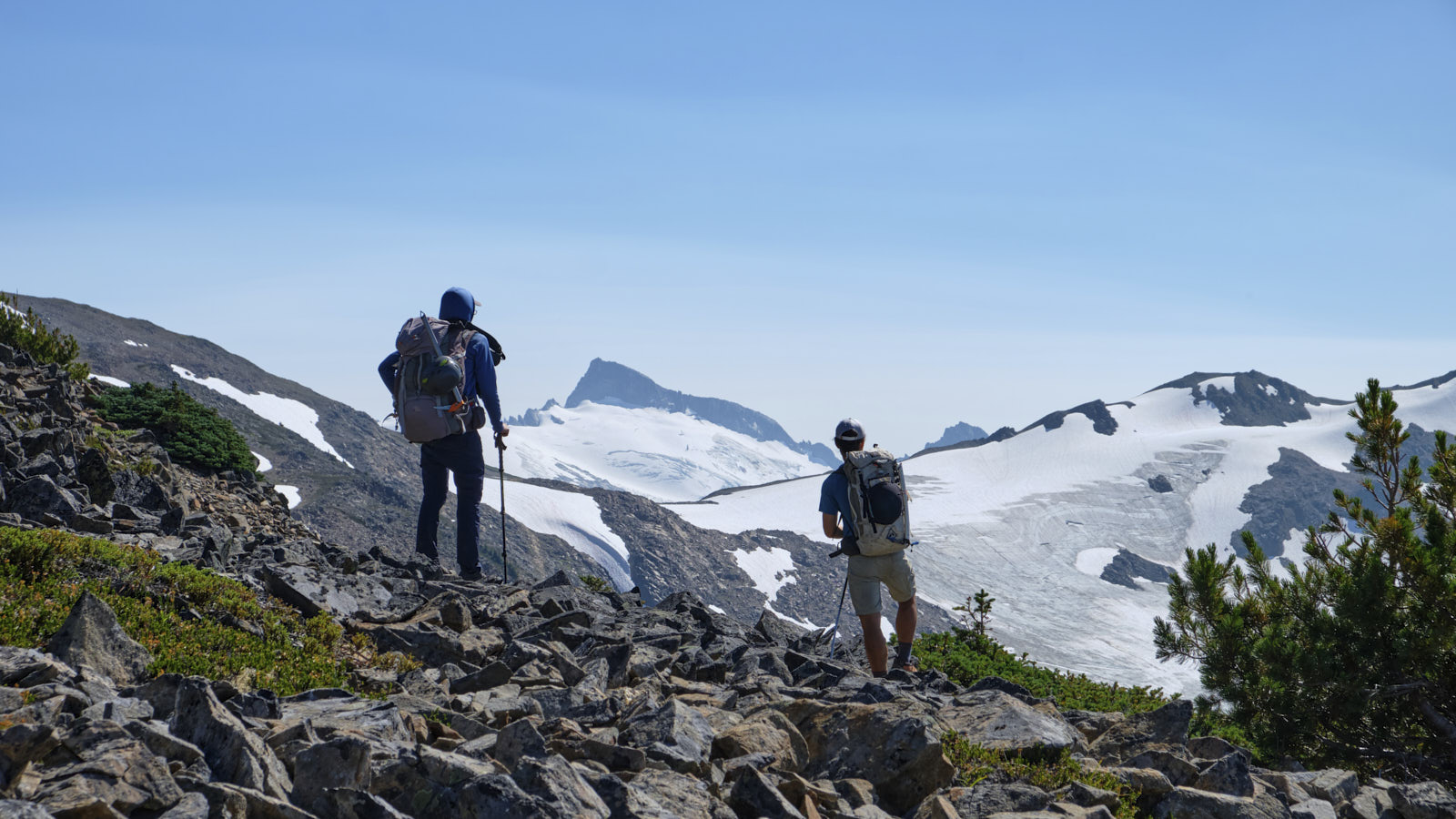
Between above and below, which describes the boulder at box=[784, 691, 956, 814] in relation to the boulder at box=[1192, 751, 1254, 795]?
above

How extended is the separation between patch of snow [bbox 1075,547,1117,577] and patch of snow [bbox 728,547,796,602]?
106 feet

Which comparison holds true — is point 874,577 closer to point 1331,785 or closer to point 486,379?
point 1331,785

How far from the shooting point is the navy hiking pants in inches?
450

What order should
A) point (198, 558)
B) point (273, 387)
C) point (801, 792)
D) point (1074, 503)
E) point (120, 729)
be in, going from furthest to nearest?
point (1074, 503)
point (273, 387)
point (198, 558)
point (801, 792)
point (120, 729)

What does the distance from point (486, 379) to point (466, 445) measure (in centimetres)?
78

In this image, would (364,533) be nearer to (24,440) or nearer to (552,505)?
(24,440)

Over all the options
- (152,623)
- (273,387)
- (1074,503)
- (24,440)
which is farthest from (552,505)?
(152,623)

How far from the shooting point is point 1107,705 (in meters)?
11.5

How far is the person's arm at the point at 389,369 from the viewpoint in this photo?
37.7 feet

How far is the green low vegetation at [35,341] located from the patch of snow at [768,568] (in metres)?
74.1

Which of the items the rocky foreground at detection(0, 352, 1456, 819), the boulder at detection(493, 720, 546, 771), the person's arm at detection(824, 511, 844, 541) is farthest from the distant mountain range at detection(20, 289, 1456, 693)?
the boulder at detection(493, 720, 546, 771)

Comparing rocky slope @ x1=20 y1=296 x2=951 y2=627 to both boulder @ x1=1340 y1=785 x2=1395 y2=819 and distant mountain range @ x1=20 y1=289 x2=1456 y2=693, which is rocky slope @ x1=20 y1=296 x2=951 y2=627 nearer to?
distant mountain range @ x1=20 y1=289 x2=1456 y2=693

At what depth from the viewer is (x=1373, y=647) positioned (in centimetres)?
855

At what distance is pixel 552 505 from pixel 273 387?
81.5 ft
